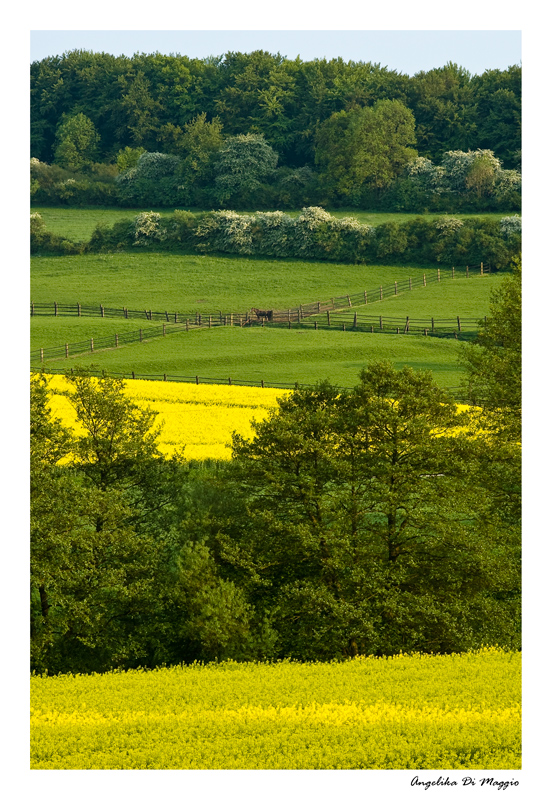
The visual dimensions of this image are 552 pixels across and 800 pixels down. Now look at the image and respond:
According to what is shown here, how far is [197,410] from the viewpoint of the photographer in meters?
35.4

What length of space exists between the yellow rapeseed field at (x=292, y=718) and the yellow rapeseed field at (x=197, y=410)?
40.3ft

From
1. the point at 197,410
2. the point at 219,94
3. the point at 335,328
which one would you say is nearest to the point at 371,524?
the point at 197,410

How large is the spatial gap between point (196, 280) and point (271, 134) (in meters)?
11.8

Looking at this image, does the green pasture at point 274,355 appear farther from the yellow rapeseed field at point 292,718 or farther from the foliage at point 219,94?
the yellow rapeseed field at point 292,718

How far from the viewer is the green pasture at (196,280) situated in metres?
62.2

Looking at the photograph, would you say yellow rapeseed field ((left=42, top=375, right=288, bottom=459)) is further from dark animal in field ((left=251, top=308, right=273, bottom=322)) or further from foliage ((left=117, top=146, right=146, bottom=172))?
foliage ((left=117, top=146, right=146, bottom=172))

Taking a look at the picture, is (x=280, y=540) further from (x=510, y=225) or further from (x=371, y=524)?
(x=510, y=225)

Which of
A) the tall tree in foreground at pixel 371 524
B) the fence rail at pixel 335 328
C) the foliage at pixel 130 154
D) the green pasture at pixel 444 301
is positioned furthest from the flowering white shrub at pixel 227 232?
the tall tree in foreground at pixel 371 524

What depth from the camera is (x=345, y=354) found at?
46375mm

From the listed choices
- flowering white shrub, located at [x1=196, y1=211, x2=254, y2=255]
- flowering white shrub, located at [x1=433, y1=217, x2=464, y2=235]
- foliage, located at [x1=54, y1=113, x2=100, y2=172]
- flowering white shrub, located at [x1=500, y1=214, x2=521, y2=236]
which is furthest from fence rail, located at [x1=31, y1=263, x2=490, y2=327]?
foliage, located at [x1=54, y1=113, x2=100, y2=172]

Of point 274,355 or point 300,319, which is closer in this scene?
point 274,355

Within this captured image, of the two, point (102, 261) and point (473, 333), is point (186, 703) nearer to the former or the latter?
point (473, 333)
